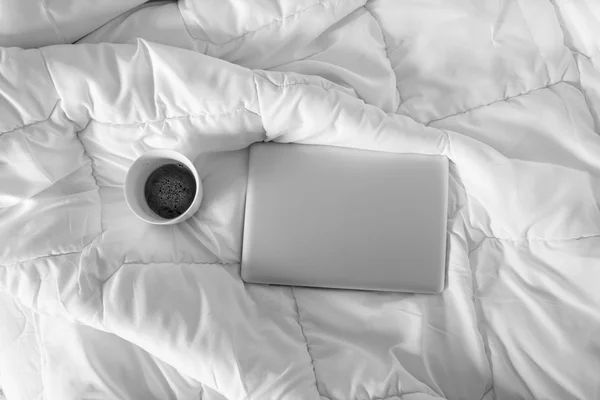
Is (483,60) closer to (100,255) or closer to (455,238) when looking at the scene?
(455,238)

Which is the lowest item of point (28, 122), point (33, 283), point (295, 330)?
point (295, 330)

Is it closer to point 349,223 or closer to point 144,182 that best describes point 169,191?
point 144,182

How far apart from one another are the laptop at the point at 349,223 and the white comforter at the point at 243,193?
3 cm

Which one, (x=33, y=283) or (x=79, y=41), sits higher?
(x=79, y=41)

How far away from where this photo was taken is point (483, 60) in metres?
0.82

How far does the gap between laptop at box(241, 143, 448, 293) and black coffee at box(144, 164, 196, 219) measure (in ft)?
0.32

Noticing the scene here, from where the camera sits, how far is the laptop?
2.46 feet

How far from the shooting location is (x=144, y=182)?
768 millimetres

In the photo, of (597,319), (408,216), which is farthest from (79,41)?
(597,319)

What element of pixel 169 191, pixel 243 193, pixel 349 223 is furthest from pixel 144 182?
pixel 349 223

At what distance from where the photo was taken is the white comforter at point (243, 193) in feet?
2.23

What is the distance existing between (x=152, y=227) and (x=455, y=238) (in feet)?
1.52

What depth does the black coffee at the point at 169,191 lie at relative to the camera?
0.77 metres

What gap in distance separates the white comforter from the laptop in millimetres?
29
